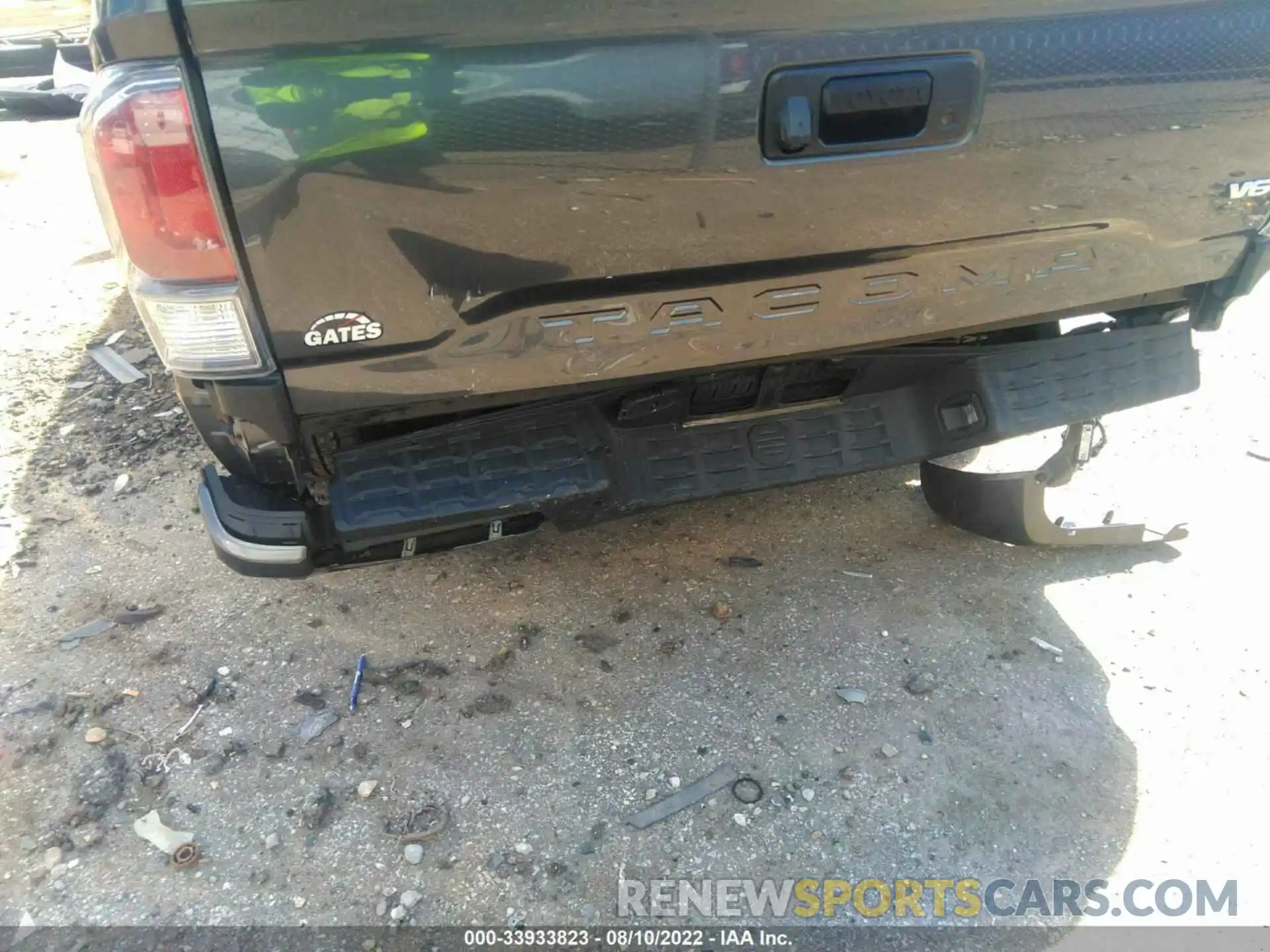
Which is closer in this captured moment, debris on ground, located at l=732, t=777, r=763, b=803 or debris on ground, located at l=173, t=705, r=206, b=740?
debris on ground, located at l=732, t=777, r=763, b=803


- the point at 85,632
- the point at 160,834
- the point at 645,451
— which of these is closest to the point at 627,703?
the point at 645,451

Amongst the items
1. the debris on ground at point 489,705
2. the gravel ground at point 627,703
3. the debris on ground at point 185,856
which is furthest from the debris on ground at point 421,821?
the debris on ground at point 185,856

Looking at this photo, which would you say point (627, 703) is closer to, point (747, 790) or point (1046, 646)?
point (747, 790)

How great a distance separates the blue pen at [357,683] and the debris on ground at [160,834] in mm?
467

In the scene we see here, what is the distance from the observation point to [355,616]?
8.73ft

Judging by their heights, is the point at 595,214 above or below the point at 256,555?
above

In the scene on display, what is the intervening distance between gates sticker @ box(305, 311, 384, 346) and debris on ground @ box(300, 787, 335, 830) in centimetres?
114

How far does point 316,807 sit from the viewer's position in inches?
82.9

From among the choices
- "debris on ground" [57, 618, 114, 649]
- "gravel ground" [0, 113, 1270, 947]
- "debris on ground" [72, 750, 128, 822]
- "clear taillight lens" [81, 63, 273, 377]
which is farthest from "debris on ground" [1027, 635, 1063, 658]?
"debris on ground" [57, 618, 114, 649]

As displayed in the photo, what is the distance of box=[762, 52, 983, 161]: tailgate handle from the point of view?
5.26ft

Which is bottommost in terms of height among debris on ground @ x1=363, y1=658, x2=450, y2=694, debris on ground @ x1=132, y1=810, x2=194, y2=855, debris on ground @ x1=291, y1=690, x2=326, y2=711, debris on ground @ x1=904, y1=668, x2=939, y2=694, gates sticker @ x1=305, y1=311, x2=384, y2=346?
debris on ground @ x1=904, y1=668, x2=939, y2=694

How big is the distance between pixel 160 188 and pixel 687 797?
169 cm

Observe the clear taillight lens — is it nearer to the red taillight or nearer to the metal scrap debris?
the red taillight

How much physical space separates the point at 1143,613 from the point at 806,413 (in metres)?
1.27
